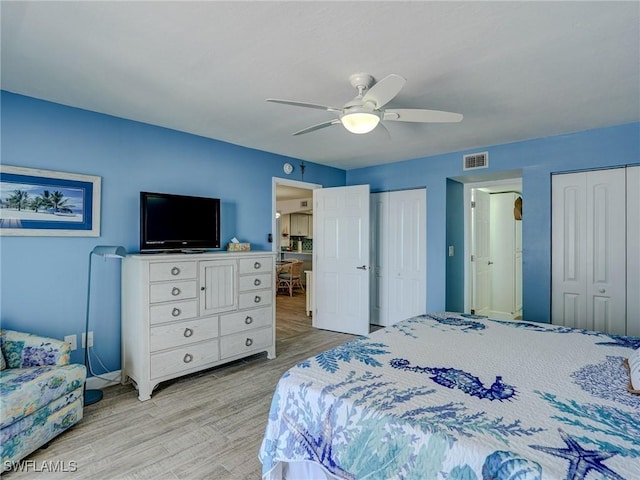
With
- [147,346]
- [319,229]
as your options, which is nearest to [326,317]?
[319,229]

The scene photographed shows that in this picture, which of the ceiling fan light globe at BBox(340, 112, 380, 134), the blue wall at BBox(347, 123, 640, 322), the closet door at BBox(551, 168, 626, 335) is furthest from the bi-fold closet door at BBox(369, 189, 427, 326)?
the ceiling fan light globe at BBox(340, 112, 380, 134)

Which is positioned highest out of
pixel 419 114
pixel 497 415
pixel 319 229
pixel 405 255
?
pixel 419 114

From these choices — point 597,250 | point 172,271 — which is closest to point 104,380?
point 172,271

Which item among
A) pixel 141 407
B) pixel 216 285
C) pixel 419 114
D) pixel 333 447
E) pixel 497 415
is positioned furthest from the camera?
pixel 216 285

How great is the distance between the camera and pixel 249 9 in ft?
5.18

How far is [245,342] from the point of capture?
3.37 m

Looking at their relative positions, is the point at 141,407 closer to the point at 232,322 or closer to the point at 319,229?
the point at 232,322

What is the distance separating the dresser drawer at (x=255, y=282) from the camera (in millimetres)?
3373

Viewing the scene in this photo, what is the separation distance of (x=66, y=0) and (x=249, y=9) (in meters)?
0.82

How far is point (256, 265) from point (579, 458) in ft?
9.52

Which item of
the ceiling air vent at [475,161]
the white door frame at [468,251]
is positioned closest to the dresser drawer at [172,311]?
the ceiling air vent at [475,161]

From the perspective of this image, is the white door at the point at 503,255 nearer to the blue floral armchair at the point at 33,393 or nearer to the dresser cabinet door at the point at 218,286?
the dresser cabinet door at the point at 218,286

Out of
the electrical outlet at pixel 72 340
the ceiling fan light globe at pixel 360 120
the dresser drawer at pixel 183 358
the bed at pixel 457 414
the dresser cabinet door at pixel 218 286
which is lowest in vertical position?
the dresser drawer at pixel 183 358

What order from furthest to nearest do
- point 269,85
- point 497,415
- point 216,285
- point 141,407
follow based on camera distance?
point 216,285 < point 141,407 < point 269,85 < point 497,415
